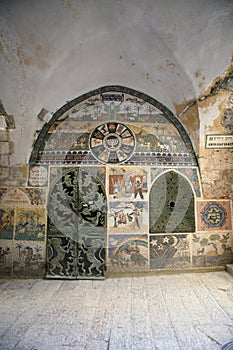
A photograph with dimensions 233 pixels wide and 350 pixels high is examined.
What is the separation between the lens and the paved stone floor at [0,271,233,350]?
9.31 feet

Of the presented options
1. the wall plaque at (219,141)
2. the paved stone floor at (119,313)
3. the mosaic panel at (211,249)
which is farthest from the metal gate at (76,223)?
the wall plaque at (219,141)

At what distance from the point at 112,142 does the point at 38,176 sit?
142 cm

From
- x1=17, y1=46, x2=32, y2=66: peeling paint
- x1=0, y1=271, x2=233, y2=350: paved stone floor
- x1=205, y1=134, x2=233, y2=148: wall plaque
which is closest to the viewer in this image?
x1=0, y1=271, x2=233, y2=350: paved stone floor

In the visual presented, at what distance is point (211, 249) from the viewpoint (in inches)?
193

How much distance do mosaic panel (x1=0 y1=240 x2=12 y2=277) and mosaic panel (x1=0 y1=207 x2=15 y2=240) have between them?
12cm

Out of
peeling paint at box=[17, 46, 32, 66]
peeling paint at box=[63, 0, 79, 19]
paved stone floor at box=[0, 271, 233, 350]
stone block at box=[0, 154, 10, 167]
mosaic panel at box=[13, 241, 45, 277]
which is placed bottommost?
paved stone floor at box=[0, 271, 233, 350]

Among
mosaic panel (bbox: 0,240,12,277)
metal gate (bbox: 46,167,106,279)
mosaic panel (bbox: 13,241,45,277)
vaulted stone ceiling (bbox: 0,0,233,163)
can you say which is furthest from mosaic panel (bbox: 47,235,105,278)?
vaulted stone ceiling (bbox: 0,0,233,163)

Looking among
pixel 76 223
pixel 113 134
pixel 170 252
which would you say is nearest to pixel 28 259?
pixel 76 223

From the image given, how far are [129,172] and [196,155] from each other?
121 cm

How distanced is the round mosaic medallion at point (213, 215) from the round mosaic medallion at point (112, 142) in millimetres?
1639

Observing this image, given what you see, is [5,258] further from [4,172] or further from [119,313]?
[119,313]

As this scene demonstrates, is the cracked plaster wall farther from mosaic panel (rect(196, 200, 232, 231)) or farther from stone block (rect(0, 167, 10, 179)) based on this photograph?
mosaic panel (rect(196, 200, 232, 231))

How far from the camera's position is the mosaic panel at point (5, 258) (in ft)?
15.7

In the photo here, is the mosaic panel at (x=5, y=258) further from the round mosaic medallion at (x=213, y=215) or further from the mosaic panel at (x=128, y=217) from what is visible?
the round mosaic medallion at (x=213, y=215)
